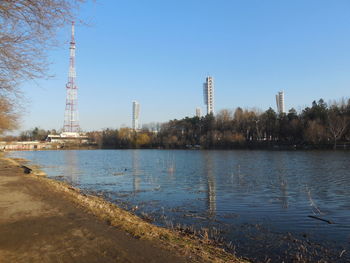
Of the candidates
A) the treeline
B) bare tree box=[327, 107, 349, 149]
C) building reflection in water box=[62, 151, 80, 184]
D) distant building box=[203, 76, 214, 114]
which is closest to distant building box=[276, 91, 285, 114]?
distant building box=[203, 76, 214, 114]

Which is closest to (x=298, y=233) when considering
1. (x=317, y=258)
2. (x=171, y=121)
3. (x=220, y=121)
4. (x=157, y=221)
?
(x=317, y=258)

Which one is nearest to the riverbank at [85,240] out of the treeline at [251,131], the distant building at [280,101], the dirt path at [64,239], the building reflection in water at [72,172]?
the dirt path at [64,239]

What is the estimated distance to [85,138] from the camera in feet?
573

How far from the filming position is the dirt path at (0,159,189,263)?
276 inches

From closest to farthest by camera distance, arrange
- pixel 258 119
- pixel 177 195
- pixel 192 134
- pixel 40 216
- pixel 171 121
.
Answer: pixel 40 216, pixel 177 195, pixel 258 119, pixel 192 134, pixel 171 121

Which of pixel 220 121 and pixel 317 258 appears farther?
pixel 220 121

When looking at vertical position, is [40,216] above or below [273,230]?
above

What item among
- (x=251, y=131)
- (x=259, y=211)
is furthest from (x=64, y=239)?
(x=251, y=131)

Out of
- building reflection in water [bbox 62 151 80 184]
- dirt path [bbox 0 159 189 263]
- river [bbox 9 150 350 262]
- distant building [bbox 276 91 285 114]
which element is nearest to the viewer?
dirt path [bbox 0 159 189 263]

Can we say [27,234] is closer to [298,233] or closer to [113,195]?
[298,233]

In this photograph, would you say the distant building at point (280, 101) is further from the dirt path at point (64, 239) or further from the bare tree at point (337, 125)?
the dirt path at point (64, 239)

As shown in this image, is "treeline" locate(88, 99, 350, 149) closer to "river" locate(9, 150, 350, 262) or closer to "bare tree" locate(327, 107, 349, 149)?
"bare tree" locate(327, 107, 349, 149)

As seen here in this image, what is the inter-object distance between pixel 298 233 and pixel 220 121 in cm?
11391

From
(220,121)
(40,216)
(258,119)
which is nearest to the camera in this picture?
(40,216)
